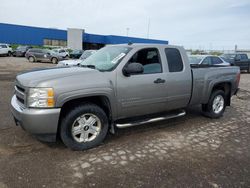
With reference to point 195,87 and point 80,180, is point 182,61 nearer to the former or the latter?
point 195,87

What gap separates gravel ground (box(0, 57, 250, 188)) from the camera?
3.12 metres

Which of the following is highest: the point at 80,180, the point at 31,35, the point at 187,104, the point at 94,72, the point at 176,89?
the point at 31,35

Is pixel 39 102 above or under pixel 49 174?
above

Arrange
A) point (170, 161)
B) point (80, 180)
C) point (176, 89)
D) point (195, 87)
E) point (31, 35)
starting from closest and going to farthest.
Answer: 1. point (80, 180)
2. point (170, 161)
3. point (176, 89)
4. point (195, 87)
5. point (31, 35)

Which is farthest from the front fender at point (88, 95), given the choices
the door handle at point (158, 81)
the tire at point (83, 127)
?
the door handle at point (158, 81)

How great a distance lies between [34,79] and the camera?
3.61m

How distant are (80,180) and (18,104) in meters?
1.79

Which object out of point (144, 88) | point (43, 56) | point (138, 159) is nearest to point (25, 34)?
point (43, 56)

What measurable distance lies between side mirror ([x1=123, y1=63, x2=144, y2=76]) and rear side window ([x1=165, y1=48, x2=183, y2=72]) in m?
0.97

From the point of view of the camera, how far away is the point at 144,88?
4.36 metres

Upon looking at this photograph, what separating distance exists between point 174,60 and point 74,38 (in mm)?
47207

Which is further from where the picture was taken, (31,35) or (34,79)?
(31,35)

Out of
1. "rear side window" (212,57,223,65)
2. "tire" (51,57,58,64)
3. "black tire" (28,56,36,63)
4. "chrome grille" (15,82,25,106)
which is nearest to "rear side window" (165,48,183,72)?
"chrome grille" (15,82,25,106)

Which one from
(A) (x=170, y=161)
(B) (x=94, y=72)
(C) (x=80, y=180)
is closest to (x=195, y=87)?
(A) (x=170, y=161)
